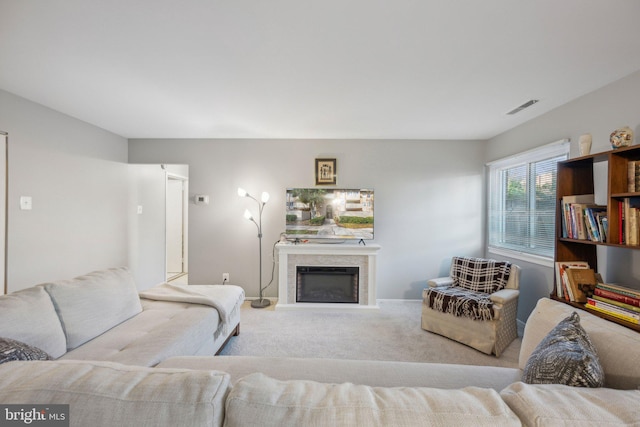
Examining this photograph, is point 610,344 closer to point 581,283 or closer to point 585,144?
point 581,283

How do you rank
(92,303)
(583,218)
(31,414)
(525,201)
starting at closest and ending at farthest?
(31,414), (92,303), (583,218), (525,201)

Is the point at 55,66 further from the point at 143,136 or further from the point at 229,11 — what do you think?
the point at 143,136

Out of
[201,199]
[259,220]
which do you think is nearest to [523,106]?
[259,220]

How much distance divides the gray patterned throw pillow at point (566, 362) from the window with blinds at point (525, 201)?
216 cm

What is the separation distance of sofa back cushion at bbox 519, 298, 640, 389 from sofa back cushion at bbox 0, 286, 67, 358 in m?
2.65

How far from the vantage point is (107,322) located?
1848 mm

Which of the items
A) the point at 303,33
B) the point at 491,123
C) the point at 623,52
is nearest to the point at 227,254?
the point at 303,33

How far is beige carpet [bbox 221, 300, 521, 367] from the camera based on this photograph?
2.43 m

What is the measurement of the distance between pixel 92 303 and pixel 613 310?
3376mm

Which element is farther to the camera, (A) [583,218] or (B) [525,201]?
(B) [525,201]

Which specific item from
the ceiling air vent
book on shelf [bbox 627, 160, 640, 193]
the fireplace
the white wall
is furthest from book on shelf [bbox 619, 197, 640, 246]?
the fireplace

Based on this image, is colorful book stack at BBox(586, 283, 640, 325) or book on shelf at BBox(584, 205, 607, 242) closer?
colorful book stack at BBox(586, 283, 640, 325)

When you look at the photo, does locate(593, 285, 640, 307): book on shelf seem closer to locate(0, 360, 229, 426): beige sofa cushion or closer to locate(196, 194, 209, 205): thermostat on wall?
locate(0, 360, 229, 426): beige sofa cushion

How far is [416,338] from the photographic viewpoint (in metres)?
2.77
